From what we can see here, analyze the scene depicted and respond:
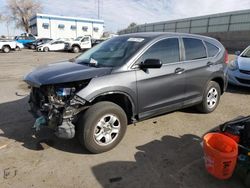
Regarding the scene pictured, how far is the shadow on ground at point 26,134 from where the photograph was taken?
380cm

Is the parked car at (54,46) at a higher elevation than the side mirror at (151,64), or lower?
lower

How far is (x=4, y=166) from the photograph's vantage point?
129 inches

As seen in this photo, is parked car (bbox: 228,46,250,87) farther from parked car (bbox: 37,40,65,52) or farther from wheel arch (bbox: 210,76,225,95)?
parked car (bbox: 37,40,65,52)

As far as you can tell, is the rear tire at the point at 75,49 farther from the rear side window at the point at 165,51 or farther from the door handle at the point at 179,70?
the door handle at the point at 179,70

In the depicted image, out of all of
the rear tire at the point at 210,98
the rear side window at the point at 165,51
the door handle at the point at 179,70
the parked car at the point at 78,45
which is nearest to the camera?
the rear side window at the point at 165,51

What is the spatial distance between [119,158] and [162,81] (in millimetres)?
1522

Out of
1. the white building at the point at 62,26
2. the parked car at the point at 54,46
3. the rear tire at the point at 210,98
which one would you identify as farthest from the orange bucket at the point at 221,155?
the white building at the point at 62,26

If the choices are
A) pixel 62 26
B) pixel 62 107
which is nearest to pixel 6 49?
pixel 62 107

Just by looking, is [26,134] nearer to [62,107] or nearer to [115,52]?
[62,107]

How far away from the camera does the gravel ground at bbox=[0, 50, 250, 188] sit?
297 centimetres

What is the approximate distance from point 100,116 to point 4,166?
4.86 ft

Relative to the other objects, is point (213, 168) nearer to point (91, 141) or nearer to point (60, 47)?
point (91, 141)

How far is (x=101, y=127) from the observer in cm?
353

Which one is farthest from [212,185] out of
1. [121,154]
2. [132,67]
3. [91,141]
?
[132,67]
